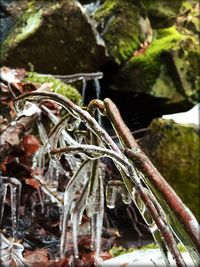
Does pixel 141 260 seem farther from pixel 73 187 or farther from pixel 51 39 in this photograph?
pixel 51 39

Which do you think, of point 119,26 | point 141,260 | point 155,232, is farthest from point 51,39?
point 155,232

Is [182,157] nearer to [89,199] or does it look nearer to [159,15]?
[89,199]

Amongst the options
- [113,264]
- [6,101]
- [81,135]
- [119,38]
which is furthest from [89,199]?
[119,38]

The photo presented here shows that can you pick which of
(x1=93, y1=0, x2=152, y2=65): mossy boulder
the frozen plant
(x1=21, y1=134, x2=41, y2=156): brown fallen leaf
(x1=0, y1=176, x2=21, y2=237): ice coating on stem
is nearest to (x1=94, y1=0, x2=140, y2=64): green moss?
(x1=93, y1=0, x2=152, y2=65): mossy boulder

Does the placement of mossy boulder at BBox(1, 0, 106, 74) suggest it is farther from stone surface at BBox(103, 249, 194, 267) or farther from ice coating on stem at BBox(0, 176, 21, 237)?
stone surface at BBox(103, 249, 194, 267)

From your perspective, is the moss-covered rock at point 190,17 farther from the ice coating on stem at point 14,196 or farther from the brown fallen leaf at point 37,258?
the brown fallen leaf at point 37,258
